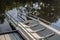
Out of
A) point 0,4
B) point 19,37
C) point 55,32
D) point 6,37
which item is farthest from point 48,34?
point 0,4

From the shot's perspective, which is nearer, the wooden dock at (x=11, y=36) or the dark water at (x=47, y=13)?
the wooden dock at (x=11, y=36)

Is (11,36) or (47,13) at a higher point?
(11,36)

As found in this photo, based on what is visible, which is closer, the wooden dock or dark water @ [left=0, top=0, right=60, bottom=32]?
the wooden dock

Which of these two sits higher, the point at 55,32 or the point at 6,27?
the point at 55,32

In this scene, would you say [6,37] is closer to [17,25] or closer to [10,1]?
[17,25]

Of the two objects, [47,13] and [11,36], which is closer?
[11,36]

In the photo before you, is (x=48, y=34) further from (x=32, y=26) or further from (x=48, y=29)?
(x=32, y=26)

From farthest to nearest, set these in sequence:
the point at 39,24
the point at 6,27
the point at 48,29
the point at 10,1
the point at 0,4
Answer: the point at 10,1 < the point at 0,4 < the point at 6,27 < the point at 39,24 < the point at 48,29

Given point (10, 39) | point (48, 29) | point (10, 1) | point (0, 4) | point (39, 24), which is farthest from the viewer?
point (10, 1)

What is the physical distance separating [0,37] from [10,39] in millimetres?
501

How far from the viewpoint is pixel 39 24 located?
29.0 ft

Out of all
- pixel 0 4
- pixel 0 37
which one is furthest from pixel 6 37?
pixel 0 4

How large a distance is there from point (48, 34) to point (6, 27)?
12.1ft

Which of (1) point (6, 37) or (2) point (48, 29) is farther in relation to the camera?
Answer: (2) point (48, 29)
